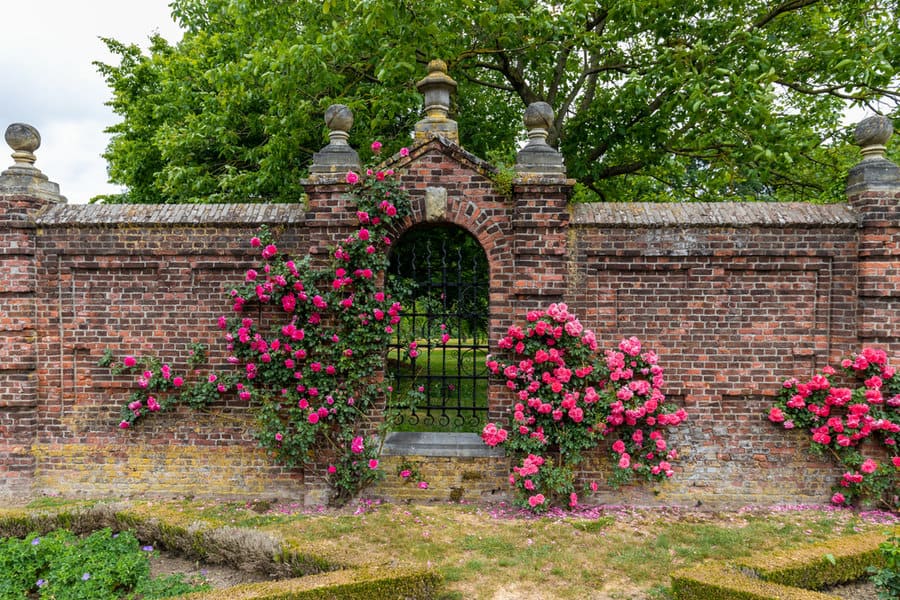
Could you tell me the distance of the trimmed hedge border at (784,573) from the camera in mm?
3121

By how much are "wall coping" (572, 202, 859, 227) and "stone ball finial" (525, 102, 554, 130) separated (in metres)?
0.93

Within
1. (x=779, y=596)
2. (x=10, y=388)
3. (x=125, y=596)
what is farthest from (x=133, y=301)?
(x=779, y=596)

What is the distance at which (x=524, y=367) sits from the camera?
16.6 feet

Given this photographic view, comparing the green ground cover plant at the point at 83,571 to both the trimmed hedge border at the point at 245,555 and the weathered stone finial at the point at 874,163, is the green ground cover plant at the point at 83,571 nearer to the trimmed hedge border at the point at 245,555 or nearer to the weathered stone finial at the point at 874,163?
the trimmed hedge border at the point at 245,555

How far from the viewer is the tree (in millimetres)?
6621

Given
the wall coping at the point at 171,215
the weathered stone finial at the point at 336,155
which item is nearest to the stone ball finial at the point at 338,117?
the weathered stone finial at the point at 336,155

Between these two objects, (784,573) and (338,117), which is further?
(338,117)

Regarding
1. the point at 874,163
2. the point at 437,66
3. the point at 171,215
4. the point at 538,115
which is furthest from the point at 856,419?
the point at 171,215

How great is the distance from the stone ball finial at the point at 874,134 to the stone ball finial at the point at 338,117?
5.20 metres

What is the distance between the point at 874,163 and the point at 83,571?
24.9 ft

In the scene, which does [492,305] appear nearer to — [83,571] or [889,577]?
[889,577]

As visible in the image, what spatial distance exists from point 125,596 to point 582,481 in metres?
3.96

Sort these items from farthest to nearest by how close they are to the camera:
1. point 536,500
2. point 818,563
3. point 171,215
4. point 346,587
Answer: point 171,215
point 536,500
point 818,563
point 346,587

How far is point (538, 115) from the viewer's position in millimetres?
5270
